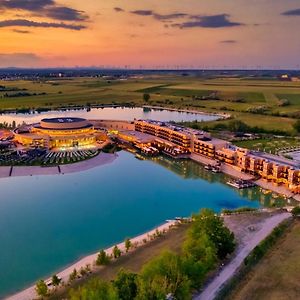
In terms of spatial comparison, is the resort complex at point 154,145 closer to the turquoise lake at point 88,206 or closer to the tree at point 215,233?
the turquoise lake at point 88,206

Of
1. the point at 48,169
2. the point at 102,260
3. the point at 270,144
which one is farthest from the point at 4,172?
the point at 270,144

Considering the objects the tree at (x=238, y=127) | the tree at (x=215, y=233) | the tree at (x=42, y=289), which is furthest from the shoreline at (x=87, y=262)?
the tree at (x=238, y=127)

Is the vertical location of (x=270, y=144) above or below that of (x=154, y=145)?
above

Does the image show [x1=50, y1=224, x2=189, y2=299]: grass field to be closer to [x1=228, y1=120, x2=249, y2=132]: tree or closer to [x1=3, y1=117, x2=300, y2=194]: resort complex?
[x1=3, y1=117, x2=300, y2=194]: resort complex

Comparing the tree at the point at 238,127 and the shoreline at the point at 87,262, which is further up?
the tree at the point at 238,127

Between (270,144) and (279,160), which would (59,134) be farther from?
(279,160)

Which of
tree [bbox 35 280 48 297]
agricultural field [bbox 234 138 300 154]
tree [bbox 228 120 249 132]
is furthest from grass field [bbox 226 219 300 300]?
tree [bbox 228 120 249 132]
